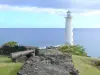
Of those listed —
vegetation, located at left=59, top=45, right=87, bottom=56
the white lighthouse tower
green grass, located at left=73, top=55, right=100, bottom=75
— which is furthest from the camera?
the white lighthouse tower

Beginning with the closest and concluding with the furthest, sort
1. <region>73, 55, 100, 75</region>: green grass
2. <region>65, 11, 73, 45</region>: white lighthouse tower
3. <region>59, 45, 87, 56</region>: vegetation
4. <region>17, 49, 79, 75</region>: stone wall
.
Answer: <region>17, 49, 79, 75</region>: stone wall
<region>73, 55, 100, 75</region>: green grass
<region>59, 45, 87, 56</region>: vegetation
<region>65, 11, 73, 45</region>: white lighthouse tower

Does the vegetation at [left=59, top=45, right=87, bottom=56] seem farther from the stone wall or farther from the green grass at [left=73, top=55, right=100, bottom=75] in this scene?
the stone wall

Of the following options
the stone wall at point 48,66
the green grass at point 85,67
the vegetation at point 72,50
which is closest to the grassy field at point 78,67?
the green grass at point 85,67

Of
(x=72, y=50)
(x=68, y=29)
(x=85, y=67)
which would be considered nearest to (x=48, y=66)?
(x=85, y=67)

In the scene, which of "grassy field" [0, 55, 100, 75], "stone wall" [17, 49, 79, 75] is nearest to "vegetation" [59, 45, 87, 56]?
"grassy field" [0, 55, 100, 75]

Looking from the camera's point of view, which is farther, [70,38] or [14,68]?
[70,38]

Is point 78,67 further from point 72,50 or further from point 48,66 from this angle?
point 72,50

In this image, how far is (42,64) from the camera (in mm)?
13789

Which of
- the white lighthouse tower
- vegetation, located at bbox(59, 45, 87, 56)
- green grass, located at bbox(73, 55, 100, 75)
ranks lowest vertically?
green grass, located at bbox(73, 55, 100, 75)

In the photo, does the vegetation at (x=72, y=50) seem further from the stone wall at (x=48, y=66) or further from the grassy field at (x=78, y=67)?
the stone wall at (x=48, y=66)

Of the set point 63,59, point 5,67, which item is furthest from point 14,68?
point 63,59

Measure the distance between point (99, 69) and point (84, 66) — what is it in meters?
0.89

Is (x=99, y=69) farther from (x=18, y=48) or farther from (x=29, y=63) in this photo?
(x=18, y=48)

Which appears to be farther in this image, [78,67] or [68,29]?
[68,29]
